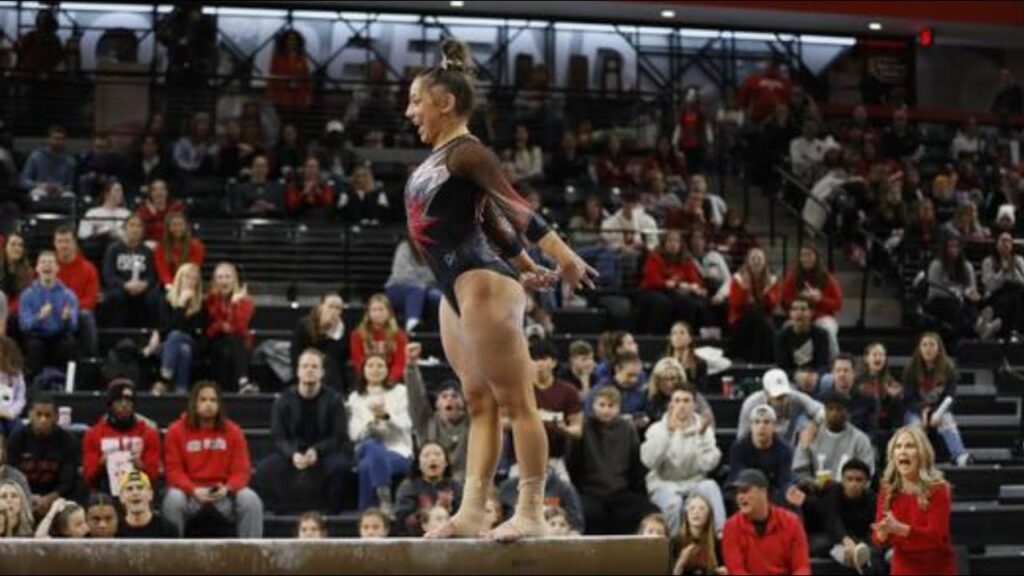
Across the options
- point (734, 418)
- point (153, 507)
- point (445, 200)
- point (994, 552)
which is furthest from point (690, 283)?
point (445, 200)

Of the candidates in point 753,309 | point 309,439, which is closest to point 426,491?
point 309,439

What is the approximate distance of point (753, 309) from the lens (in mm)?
15781

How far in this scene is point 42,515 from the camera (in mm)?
11719

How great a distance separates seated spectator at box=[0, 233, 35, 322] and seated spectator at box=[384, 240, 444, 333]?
281 centimetres

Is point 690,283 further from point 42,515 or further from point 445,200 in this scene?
point 445,200

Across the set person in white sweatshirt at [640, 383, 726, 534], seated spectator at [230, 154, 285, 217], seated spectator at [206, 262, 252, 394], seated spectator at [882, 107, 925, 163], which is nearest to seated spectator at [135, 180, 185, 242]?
seated spectator at [230, 154, 285, 217]

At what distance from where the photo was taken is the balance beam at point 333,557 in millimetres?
5699

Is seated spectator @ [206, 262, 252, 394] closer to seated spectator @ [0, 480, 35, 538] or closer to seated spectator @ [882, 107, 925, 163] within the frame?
seated spectator @ [0, 480, 35, 538]

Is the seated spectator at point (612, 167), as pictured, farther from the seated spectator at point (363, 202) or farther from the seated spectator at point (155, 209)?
the seated spectator at point (155, 209)

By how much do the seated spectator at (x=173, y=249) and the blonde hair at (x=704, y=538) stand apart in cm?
475

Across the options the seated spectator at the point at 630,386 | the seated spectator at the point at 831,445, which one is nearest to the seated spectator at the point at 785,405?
the seated spectator at the point at 831,445

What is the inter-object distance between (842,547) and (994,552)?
1.08 meters

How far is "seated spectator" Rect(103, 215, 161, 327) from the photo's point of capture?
1480cm

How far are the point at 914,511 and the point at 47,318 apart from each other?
6.04 meters
